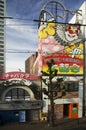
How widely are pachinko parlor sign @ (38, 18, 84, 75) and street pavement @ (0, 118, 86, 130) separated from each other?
7.98 metres

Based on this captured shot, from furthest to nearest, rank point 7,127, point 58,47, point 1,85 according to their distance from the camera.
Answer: point 58,47
point 1,85
point 7,127

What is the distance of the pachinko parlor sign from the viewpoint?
40.3 m

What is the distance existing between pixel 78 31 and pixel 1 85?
14930 millimetres

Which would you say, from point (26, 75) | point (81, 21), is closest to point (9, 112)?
point (26, 75)

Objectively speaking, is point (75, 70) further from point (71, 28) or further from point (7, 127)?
point (7, 127)

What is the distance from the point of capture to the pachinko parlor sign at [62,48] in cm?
4031

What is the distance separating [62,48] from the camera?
41.1 meters

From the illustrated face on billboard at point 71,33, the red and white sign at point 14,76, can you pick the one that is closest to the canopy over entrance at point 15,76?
the red and white sign at point 14,76

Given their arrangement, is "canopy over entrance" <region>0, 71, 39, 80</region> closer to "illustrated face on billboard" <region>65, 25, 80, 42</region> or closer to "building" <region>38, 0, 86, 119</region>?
"building" <region>38, 0, 86, 119</region>

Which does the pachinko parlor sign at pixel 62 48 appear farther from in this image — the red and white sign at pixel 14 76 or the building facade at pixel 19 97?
the building facade at pixel 19 97

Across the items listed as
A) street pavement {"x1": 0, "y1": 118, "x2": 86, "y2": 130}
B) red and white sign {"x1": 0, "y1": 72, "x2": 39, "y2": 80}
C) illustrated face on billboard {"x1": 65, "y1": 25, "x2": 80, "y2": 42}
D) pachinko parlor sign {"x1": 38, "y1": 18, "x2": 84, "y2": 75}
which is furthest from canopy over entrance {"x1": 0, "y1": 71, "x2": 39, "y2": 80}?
illustrated face on billboard {"x1": 65, "y1": 25, "x2": 80, "y2": 42}

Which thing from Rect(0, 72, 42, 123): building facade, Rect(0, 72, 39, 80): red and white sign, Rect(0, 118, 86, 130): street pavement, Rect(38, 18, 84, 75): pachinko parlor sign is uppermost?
Rect(38, 18, 84, 75): pachinko parlor sign

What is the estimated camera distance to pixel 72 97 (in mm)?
41156

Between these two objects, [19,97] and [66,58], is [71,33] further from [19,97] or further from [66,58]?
[19,97]
